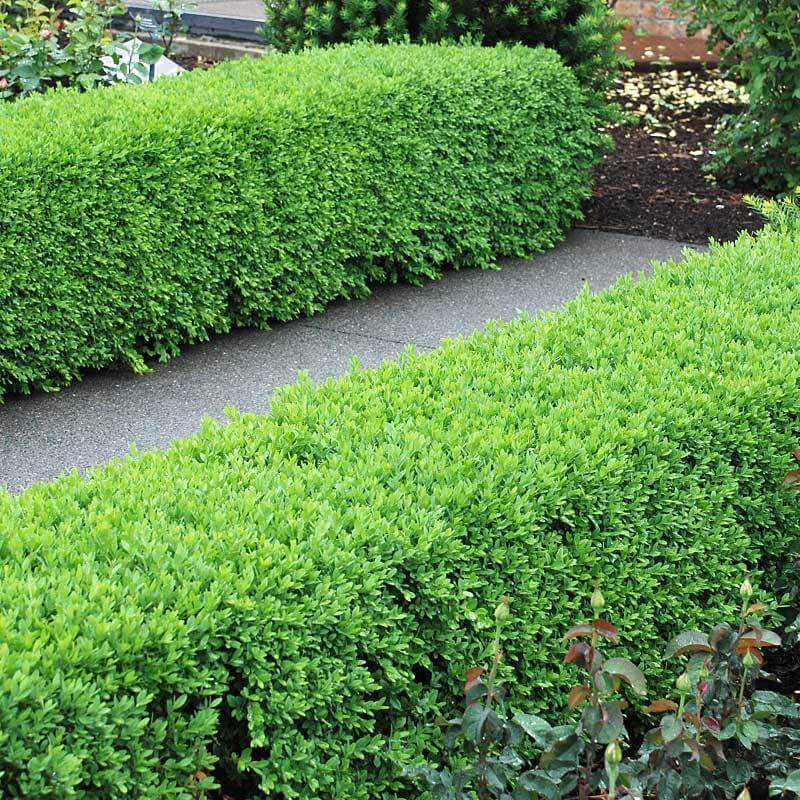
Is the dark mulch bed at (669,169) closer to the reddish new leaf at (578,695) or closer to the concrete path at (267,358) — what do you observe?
the concrete path at (267,358)

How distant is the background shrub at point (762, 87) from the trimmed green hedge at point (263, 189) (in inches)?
54.5

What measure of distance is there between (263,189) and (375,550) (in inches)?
150

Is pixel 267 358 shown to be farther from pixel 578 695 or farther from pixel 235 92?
pixel 578 695

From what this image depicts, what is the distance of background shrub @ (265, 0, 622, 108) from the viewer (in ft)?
26.7

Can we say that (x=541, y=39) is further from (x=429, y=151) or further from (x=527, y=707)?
(x=527, y=707)

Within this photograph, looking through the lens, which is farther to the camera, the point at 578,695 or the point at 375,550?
the point at 375,550

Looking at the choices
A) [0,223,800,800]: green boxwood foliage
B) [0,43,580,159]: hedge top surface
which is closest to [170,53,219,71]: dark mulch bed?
[0,43,580,159]: hedge top surface

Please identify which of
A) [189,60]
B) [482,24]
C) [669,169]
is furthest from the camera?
[189,60]

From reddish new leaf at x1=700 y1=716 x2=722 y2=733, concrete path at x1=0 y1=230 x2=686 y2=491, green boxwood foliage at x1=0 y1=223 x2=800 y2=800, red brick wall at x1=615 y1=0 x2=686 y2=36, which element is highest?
red brick wall at x1=615 y1=0 x2=686 y2=36

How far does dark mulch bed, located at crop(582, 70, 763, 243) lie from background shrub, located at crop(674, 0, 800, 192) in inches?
9.7

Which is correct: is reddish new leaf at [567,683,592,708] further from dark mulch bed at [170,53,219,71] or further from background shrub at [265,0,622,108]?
dark mulch bed at [170,53,219,71]

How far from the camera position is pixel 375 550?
253 cm

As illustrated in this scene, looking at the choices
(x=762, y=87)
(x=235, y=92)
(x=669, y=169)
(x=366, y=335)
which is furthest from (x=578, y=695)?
(x=669, y=169)

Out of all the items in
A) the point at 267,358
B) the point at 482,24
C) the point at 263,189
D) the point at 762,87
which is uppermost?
the point at 482,24
